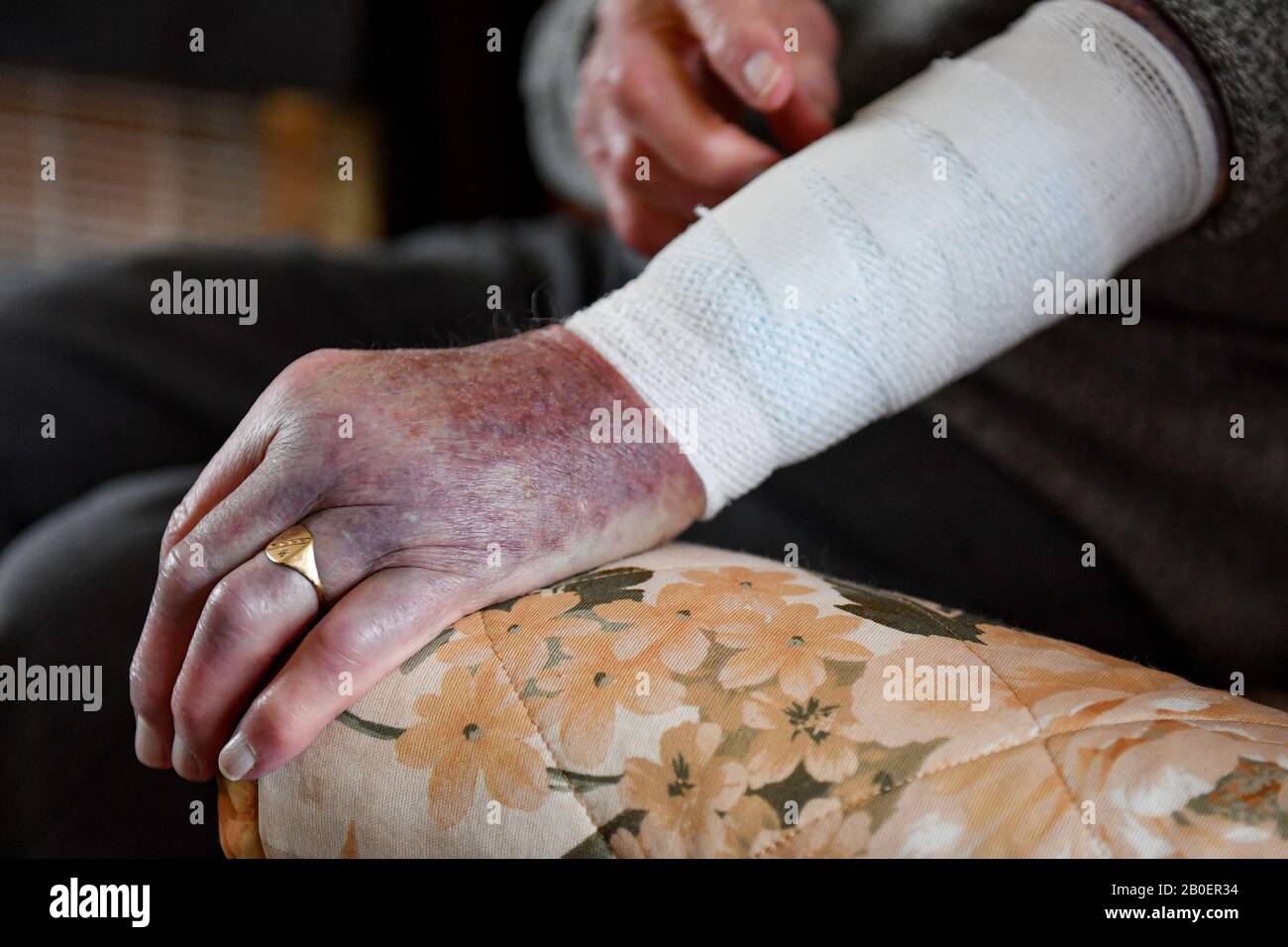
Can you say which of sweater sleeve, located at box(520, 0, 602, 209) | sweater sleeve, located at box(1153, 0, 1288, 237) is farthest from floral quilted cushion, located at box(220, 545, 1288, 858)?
sweater sleeve, located at box(520, 0, 602, 209)

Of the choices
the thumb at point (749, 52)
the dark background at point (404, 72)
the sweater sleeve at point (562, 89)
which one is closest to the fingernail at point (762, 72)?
the thumb at point (749, 52)

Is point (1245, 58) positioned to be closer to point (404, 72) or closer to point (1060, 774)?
point (1060, 774)

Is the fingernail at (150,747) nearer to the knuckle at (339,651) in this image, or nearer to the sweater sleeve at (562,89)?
the knuckle at (339,651)

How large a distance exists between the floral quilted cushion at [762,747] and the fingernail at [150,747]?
0.05 m

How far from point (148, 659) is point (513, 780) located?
6.2 inches

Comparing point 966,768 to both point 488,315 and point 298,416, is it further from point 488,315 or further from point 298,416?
point 488,315

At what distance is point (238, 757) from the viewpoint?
363 millimetres

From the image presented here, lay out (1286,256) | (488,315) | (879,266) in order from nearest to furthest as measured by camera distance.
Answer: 1. (879,266)
2. (1286,256)
3. (488,315)

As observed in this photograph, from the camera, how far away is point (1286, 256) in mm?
627

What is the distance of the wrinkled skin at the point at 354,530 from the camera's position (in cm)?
36

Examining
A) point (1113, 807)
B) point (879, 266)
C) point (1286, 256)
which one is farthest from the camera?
point (1286, 256)

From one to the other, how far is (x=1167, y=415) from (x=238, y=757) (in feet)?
1.94
